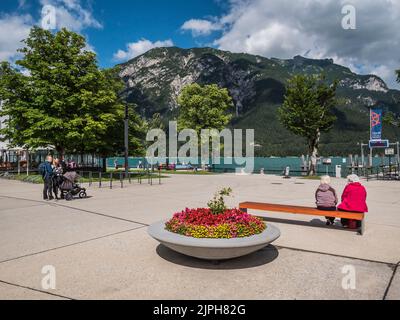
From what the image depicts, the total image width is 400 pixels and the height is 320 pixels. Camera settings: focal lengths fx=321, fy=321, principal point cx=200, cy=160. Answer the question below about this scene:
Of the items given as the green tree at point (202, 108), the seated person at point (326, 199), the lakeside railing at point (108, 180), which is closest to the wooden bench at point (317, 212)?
the seated person at point (326, 199)

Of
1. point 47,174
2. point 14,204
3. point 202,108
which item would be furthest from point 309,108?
point 14,204

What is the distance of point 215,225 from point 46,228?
17.7ft

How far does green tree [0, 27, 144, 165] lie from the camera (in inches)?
923

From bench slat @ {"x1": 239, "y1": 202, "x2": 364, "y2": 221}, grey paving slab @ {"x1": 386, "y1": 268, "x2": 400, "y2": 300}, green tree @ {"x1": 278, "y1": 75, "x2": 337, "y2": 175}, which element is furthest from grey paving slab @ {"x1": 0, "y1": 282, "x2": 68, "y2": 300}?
green tree @ {"x1": 278, "y1": 75, "x2": 337, "y2": 175}

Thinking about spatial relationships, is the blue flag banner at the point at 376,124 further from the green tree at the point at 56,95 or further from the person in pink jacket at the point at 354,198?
the person in pink jacket at the point at 354,198

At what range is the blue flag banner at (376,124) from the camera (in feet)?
100.0

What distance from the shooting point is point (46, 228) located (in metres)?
8.80

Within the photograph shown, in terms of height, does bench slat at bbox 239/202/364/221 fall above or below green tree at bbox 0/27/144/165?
below

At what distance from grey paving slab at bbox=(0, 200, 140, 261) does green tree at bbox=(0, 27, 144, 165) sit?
42.2 feet

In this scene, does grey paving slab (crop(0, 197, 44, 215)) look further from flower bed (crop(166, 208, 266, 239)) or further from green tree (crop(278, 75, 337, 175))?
green tree (crop(278, 75, 337, 175))
